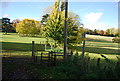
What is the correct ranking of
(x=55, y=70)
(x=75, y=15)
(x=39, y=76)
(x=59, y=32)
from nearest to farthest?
(x=39, y=76)
(x=55, y=70)
(x=75, y=15)
(x=59, y=32)

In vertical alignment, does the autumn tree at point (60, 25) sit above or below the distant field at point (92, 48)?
above

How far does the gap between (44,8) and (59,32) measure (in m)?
1.12

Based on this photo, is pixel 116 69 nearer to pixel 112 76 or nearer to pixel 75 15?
pixel 112 76

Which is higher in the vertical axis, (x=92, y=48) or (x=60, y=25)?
(x=60, y=25)

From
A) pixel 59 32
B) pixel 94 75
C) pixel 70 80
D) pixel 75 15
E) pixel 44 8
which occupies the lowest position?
pixel 70 80

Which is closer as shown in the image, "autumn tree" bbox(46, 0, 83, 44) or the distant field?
"autumn tree" bbox(46, 0, 83, 44)

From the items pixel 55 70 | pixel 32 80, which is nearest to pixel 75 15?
pixel 55 70

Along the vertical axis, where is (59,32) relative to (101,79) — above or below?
above

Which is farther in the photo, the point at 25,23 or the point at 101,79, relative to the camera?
the point at 25,23

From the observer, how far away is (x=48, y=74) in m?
2.18

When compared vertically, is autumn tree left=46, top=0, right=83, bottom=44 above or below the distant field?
above

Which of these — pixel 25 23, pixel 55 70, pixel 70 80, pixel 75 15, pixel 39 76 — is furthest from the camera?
pixel 25 23

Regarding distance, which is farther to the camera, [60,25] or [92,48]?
[92,48]

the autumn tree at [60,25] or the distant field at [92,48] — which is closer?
the autumn tree at [60,25]
